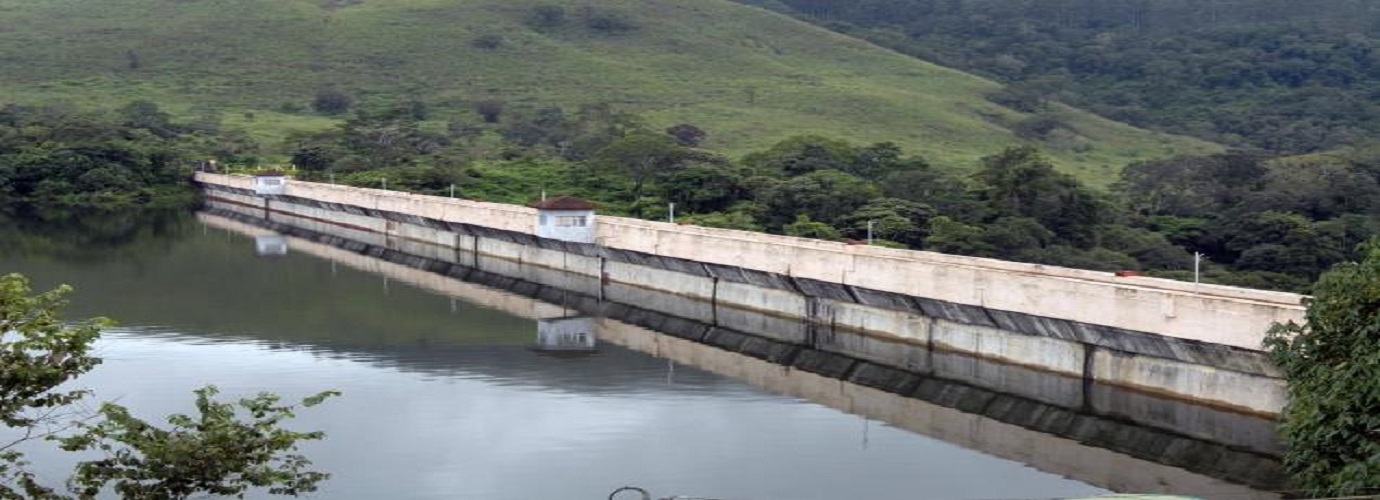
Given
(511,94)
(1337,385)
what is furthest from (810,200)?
(511,94)

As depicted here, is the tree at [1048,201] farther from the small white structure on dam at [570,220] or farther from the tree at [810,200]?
the small white structure on dam at [570,220]

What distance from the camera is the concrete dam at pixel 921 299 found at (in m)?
36.3

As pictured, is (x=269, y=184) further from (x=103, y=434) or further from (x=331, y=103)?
(x=103, y=434)

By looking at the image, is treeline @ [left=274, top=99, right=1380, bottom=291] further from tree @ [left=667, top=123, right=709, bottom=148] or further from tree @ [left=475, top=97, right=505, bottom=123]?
A: tree @ [left=475, top=97, right=505, bottom=123]

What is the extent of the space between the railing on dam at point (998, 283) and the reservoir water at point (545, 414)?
3051 mm

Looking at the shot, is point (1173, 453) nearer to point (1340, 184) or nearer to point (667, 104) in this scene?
point (1340, 184)

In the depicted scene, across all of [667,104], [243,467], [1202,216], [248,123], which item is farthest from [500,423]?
[667,104]

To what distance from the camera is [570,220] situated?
66.3 meters

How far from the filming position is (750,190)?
8988 cm

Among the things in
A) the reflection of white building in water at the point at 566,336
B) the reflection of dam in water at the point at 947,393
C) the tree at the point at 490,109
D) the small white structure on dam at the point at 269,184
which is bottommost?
the reflection of white building in water at the point at 566,336

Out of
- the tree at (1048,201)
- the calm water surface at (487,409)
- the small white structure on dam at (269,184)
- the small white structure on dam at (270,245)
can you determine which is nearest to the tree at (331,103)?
the small white structure on dam at (269,184)

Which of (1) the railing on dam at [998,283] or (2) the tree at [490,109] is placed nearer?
(1) the railing on dam at [998,283]

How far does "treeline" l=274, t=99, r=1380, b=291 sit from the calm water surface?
27.6 meters

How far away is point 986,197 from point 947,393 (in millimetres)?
48036
